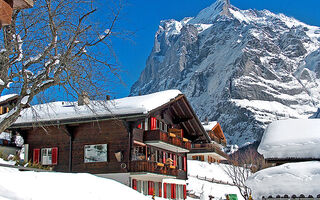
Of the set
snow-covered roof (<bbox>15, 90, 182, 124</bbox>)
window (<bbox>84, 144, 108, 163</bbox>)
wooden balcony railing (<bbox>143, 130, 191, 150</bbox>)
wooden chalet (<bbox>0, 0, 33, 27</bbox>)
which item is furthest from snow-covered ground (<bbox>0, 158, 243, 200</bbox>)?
wooden balcony railing (<bbox>143, 130, 191, 150</bbox>)

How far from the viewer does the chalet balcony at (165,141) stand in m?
26.0

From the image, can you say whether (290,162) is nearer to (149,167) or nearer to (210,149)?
(149,167)

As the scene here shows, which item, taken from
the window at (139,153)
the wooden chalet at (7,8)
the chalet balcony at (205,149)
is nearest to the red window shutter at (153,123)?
the window at (139,153)

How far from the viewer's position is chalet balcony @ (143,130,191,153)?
2598 centimetres

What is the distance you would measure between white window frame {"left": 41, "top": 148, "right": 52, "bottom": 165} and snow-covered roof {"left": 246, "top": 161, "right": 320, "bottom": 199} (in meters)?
18.4

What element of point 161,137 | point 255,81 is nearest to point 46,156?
point 161,137

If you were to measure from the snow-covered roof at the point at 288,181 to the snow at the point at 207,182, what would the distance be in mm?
24199

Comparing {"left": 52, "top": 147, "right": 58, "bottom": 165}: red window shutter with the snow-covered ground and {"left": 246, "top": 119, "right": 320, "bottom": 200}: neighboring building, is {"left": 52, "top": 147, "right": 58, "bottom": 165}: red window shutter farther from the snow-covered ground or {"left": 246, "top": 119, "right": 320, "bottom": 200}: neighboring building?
the snow-covered ground

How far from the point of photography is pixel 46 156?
87.5ft

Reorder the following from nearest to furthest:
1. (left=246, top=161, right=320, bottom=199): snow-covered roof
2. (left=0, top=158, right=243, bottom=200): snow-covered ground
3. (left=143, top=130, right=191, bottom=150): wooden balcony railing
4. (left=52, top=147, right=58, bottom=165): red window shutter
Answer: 1. (left=0, top=158, right=243, bottom=200): snow-covered ground
2. (left=246, top=161, right=320, bottom=199): snow-covered roof
3. (left=143, top=130, right=191, bottom=150): wooden balcony railing
4. (left=52, top=147, right=58, bottom=165): red window shutter

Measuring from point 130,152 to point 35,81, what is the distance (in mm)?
15151

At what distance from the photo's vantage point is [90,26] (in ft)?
33.8

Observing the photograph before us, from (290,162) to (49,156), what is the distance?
57.9 feet

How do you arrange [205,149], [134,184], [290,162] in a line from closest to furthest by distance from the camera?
[290,162], [134,184], [205,149]
